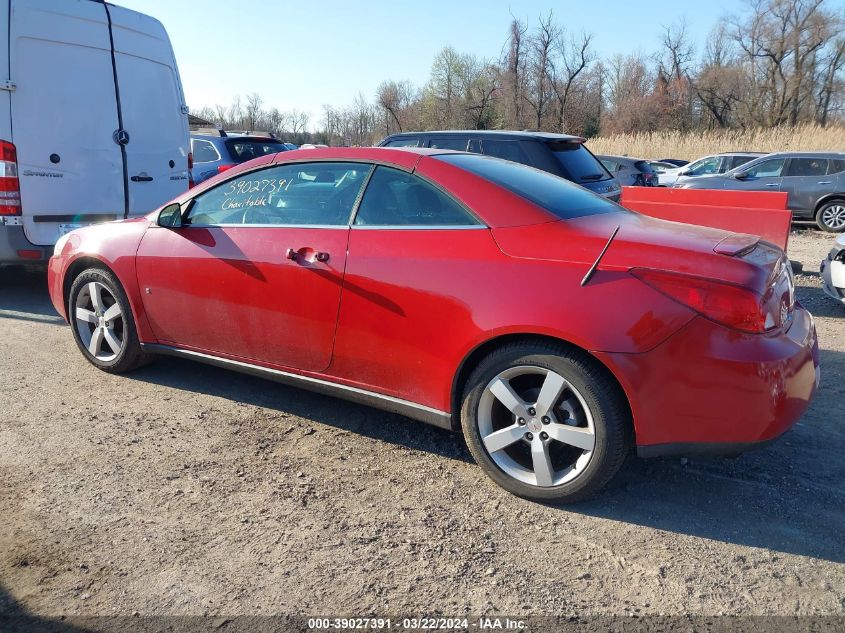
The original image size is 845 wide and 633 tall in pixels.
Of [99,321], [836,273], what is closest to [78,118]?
[99,321]

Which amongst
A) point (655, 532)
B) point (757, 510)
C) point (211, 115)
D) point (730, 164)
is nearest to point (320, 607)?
point (655, 532)

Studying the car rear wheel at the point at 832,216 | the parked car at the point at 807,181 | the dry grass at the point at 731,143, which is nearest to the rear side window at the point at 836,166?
the parked car at the point at 807,181

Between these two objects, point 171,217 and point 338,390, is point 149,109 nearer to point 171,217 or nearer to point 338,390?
point 171,217

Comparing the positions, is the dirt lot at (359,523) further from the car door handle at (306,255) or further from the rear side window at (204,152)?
the rear side window at (204,152)

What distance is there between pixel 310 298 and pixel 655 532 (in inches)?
78.1

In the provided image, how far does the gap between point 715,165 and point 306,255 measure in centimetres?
1652

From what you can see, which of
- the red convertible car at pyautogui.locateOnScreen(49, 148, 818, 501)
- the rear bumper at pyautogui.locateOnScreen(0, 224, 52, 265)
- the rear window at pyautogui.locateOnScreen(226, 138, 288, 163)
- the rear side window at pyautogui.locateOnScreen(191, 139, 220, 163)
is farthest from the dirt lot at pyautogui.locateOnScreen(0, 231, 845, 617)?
the rear window at pyautogui.locateOnScreen(226, 138, 288, 163)

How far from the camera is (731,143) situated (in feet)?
92.3

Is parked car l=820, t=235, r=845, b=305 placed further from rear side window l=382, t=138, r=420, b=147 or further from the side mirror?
the side mirror

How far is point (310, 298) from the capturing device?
358 centimetres

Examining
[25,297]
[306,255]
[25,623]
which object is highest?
[306,255]

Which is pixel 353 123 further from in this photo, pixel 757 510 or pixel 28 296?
pixel 757 510

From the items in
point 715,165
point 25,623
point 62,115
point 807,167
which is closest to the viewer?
point 25,623

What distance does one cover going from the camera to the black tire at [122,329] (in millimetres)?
A: 4527
